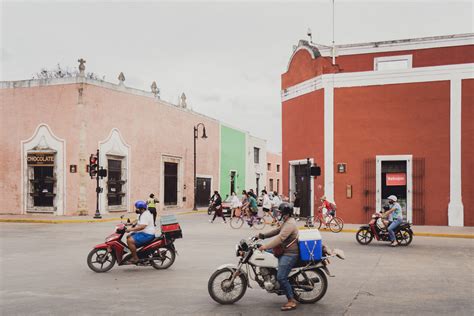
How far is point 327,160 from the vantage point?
23719 mm

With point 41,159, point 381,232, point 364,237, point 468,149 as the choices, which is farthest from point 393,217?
point 41,159

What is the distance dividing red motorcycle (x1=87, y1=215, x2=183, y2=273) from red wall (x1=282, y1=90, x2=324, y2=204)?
14025 mm

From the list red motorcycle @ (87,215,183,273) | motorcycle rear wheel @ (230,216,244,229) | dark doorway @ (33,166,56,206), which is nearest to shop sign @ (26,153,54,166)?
dark doorway @ (33,166,56,206)

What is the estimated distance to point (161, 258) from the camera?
425 inches

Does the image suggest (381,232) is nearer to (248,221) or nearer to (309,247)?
(248,221)

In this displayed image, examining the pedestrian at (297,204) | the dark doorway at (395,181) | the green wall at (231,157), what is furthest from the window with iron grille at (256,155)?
the dark doorway at (395,181)

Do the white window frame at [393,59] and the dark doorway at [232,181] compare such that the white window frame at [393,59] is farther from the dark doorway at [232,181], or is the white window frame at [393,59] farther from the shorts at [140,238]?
the dark doorway at [232,181]

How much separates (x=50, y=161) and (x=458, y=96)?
21.6 metres

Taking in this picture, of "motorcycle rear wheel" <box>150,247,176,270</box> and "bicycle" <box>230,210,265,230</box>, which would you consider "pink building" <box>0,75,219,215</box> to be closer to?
"bicycle" <box>230,210,265,230</box>

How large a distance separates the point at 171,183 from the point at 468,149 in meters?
22.1

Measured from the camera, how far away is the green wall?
47438mm

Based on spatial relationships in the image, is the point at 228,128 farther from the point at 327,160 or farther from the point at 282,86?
the point at 327,160

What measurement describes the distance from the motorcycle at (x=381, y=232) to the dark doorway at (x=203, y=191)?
27.1 m

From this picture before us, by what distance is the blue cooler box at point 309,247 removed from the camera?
7.65 meters
